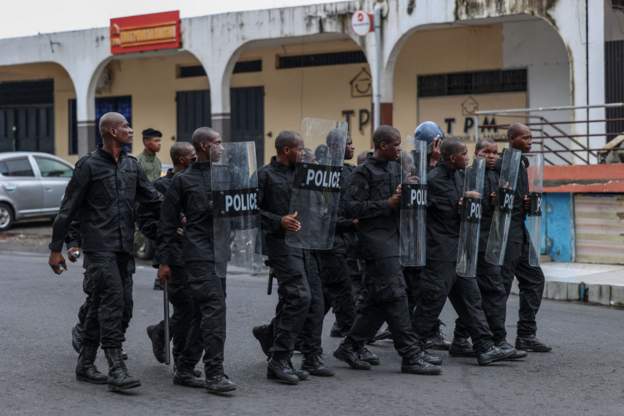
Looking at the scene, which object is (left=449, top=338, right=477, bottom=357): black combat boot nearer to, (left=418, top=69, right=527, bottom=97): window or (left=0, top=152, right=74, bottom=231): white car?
(left=0, top=152, right=74, bottom=231): white car

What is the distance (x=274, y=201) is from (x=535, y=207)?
235 cm

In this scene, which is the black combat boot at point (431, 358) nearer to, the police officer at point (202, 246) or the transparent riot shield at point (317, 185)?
the transparent riot shield at point (317, 185)

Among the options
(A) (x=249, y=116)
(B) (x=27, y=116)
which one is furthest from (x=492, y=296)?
(B) (x=27, y=116)

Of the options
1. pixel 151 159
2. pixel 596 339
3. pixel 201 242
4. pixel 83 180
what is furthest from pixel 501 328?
pixel 151 159

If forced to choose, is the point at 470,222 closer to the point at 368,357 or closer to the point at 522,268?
the point at 522,268

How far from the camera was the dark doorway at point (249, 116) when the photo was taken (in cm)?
2625

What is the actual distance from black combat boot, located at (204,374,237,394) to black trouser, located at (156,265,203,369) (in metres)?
0.34

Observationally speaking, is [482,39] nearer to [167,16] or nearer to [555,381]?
[167,16]

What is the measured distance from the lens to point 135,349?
8789 millimetres

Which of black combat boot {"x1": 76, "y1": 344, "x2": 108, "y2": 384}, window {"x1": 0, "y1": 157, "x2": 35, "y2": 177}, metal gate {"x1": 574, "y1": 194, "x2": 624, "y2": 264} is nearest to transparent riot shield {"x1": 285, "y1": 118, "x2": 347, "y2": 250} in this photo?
black combat boot {"x1": 76, "y1": 344, "x2": 108, "y2": 384}

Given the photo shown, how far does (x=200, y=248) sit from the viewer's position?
23.5ft

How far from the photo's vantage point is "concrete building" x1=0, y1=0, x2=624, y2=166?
64.1ft

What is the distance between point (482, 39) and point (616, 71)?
471 centimetres

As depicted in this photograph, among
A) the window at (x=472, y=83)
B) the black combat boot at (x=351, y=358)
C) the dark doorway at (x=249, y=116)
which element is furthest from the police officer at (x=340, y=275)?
the dark doorway at (x=249, y=116)
